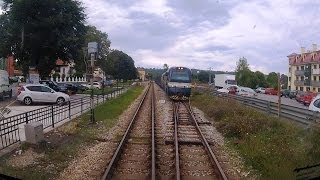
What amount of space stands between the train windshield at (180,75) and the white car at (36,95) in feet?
43.4

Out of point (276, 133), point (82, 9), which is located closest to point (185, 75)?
point (82, 9)

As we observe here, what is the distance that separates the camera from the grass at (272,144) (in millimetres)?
9992

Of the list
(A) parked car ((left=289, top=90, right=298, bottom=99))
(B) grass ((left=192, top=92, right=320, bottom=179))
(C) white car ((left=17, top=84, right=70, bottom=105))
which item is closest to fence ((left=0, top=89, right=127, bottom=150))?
(B) grass ((left=192, top=92, right=320, bottom=179))

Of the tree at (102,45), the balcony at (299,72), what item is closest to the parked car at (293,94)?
the balcony at (299,72)

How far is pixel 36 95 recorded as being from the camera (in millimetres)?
32250

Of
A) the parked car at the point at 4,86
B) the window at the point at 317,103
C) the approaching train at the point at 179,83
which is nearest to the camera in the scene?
the window at the point at 317,103

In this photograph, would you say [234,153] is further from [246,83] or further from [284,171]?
[246,83]

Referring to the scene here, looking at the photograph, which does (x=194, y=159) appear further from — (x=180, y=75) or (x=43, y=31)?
(x=43, y=31)

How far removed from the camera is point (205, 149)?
14172 millimetres

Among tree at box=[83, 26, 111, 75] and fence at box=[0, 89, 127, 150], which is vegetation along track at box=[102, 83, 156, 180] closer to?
fence at box=[0, 89, 127, 150]

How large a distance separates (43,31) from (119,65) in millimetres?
74788

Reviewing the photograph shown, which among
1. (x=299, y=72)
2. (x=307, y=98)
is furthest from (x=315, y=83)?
(x=307, y=98)

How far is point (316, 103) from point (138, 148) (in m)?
8.83

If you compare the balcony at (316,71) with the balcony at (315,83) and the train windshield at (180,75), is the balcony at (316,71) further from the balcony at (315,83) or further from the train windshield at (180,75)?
the train windshield at (180,75)
